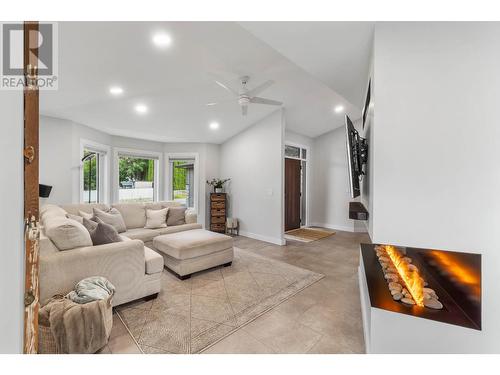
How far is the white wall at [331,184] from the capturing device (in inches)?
229

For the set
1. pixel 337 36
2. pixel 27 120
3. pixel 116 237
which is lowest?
pixel 116 237

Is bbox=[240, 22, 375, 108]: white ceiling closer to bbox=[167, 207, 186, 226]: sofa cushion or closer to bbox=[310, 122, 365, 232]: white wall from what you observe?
bbox=[167, 207, 186, 226]: sofa cushion

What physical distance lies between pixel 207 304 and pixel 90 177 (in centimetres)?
383

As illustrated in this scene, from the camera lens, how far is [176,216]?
416 cm

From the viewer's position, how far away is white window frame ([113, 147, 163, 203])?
481 cm

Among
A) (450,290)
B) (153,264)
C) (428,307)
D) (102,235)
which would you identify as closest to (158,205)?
(102,235)

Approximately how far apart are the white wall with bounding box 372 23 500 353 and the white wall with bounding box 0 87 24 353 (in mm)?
1919

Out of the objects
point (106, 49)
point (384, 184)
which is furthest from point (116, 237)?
point (384, 184)

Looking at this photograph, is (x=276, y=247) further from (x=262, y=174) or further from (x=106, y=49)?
(x=106, y=49)

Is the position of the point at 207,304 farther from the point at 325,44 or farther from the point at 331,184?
the point at 331,184

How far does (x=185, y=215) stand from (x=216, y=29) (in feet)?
10.6

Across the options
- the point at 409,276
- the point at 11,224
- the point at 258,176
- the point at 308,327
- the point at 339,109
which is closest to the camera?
the point at 11,224
